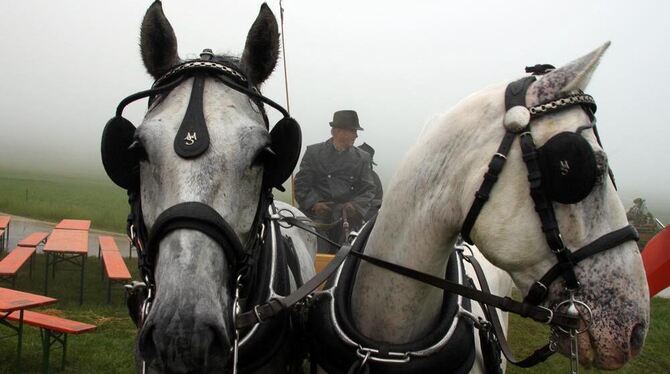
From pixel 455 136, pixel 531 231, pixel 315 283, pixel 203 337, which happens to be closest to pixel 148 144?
pixel 203 337

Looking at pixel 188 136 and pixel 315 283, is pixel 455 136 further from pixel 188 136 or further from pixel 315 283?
pixel 188 136

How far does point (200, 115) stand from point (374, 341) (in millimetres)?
1217

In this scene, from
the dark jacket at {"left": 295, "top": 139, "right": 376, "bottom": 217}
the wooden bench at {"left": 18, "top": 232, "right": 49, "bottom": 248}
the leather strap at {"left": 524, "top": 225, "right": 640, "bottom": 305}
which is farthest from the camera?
the wooden bench at {"left": 18, "top": 232, "right": 49, "bottom": 248}

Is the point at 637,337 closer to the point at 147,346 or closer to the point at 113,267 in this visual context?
the point at 147,346

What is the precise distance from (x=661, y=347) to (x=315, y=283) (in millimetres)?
7878

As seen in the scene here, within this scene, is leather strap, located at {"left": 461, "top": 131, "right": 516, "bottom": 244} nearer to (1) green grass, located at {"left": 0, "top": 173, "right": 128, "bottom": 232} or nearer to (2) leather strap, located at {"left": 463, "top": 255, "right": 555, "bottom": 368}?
(2) leather strap, located at {"left": 463, "top": 255, "right": 555, "bottom": 368}

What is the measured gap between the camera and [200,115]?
6.21 ft

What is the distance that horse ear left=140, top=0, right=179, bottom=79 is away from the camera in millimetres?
2268

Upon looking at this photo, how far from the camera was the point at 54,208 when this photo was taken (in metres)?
20.9

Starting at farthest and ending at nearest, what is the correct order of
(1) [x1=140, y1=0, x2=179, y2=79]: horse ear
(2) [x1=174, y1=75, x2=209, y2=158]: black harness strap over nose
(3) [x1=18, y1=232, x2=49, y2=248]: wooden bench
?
(3) [x1=18, y1=232, x2=49, y2=248]: wooden bench
(1) [x1=140, y1=0, x2=179, y2=79]: horse ear
(2) [x1=174, y1=75, x2=209, y2=158]: black harness strap over nose

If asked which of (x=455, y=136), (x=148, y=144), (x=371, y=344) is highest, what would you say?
(x=455, y=136)

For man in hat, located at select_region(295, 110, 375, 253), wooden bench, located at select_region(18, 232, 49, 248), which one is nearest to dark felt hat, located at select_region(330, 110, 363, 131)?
man in hat, located at select_region(295, 110, 375, 253)

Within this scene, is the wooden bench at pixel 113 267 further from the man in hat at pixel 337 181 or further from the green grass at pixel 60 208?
the green grass at pixel 60 208

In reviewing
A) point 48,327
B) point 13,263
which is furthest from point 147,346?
point 13,263
